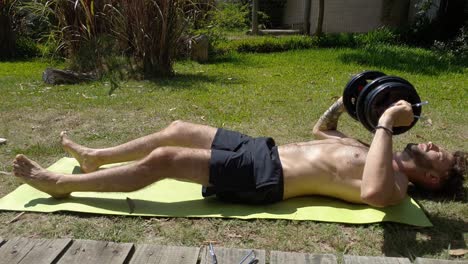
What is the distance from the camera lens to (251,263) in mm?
2191

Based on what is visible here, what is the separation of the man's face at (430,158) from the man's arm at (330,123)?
602 millimetres

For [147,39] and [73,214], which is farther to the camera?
[147,39]

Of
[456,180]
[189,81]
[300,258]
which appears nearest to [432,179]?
[456,180]

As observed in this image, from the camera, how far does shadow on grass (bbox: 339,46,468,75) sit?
9.18 m

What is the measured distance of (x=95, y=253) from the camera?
2.28 m

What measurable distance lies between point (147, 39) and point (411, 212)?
596 centimetres

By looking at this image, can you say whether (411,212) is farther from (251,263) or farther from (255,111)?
(255,111)

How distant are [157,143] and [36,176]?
851mm

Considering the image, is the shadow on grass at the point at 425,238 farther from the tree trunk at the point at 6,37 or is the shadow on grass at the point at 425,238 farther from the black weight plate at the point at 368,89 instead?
the tree trunk at the point at 6,37

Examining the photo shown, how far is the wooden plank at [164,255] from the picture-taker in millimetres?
2223

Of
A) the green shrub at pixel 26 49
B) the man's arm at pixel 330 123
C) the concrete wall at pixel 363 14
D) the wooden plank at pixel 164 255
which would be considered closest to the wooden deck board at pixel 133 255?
the wooden plank at pixel 164 255

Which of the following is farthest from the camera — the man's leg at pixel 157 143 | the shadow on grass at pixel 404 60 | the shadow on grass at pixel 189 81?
the shadow on grass at pixel 404 60

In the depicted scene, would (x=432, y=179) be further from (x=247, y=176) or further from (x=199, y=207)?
(x=199, y=207)

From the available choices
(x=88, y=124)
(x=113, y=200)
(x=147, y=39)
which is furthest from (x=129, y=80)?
(x=113, y=200)
